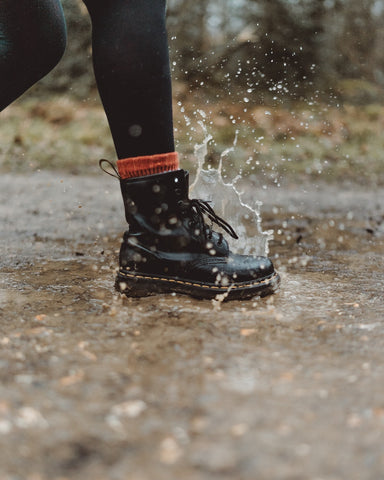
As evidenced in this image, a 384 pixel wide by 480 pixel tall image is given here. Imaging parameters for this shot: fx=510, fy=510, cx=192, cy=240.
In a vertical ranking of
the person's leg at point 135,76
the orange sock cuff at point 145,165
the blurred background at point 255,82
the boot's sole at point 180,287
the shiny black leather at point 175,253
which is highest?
the blurred background at point 255,82

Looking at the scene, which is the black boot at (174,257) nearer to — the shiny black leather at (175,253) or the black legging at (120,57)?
the shiny black leather at (175,253)

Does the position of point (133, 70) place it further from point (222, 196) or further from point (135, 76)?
point (222, 196)

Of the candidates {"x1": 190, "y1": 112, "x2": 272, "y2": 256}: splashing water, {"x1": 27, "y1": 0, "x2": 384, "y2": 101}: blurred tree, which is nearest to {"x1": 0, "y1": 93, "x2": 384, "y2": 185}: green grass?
{"x1": 27, "y1": 0, "x2": 384, "y2": 101}: blurred tree

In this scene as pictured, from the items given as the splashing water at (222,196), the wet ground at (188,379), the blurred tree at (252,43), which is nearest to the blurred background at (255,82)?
the blurred tree at (252,43)

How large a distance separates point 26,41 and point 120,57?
27 cm

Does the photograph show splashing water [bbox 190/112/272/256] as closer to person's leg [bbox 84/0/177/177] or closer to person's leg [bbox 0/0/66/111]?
person's leg [bbox 84/0/177/177]

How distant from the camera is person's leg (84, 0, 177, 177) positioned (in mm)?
1227

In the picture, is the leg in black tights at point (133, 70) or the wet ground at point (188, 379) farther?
the leg in black tights at point (133, 70)

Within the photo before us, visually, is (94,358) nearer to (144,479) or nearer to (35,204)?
(144,479)

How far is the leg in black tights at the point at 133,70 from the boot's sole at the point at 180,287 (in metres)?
0.33

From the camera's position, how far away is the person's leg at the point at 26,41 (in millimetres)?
1269

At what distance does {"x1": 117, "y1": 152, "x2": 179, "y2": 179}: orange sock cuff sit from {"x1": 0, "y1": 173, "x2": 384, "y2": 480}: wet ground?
336mm

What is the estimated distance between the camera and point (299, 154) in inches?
212

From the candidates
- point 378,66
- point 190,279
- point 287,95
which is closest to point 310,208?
point 190,279
